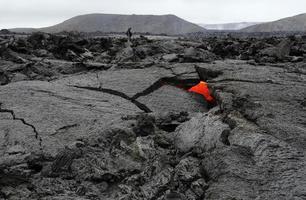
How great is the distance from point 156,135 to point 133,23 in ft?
235

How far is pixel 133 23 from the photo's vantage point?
A: 2965 inches

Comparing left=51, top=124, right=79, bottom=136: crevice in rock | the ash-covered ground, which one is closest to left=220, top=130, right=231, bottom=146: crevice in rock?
the ash-covered ground

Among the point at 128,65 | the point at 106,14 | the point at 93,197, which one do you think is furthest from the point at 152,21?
the point at 93,197

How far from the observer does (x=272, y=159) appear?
381 cm

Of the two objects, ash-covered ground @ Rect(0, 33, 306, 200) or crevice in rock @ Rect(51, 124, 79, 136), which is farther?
crevice in rock @ Rect(51, 124, 79, 136)

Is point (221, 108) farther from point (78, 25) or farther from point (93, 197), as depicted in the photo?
point (78, 25)

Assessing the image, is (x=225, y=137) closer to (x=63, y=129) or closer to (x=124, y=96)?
(x=63, y=129)

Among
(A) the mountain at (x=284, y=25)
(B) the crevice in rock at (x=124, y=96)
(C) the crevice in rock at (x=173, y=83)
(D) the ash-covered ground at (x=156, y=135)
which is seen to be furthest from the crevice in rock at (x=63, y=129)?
(A) the mountain at (x=284, y=25)

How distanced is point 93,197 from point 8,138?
1.54 metres

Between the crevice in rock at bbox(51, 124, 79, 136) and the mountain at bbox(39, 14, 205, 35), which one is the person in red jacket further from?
the mountain at bbox(39, 14, 205, 35)

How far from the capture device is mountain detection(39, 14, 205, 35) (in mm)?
70312

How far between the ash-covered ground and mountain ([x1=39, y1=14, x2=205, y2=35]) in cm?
6260

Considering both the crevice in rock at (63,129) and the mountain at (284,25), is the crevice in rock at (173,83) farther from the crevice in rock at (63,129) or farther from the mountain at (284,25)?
the mountain at (284,25)

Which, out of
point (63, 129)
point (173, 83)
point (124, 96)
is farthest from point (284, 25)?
point (63, 129)
